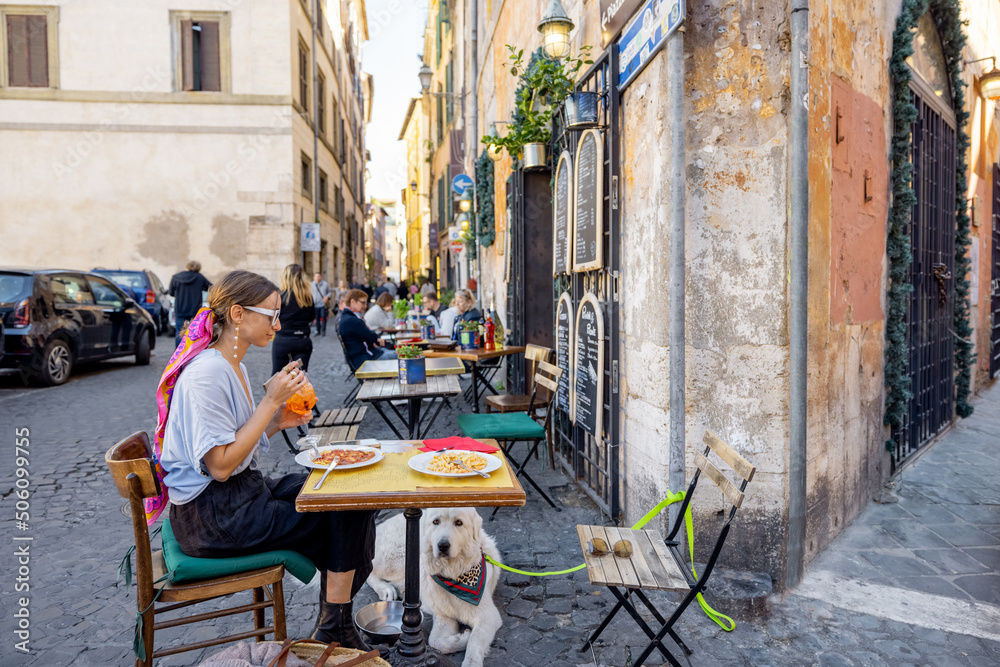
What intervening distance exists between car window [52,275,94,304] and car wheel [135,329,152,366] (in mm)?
1339

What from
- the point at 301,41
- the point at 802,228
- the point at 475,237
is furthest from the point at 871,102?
the point at 301,41

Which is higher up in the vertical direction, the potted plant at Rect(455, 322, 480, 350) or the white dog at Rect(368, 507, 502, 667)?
the potted plant at Rect(455, 322, 480, 350)

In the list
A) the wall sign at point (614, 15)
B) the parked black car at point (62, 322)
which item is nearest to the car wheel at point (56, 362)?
the parked black car at point (62, 322)

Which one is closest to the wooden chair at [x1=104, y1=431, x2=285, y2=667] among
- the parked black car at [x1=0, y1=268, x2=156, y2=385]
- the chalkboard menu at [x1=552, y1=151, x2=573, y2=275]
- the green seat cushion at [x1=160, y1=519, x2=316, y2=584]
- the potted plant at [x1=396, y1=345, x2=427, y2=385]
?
the green seat cushion at [x1=160, y1=519, x2=316, y2=584]

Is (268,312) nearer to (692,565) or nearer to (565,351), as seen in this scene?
(692,565)

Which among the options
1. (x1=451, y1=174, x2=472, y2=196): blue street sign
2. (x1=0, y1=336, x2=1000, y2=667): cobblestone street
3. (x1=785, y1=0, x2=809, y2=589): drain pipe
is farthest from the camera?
(x1=451, y1=174, x2=472, y2=196): blue street sign

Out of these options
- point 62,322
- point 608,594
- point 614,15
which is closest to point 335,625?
point 608,594

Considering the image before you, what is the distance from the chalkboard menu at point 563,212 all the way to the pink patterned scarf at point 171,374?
3282 mm

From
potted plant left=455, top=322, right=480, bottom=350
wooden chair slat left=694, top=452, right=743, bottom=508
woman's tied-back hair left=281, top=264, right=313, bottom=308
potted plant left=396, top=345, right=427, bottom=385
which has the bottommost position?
wooden chair slat left=694, top=452, right=743, bottom=508

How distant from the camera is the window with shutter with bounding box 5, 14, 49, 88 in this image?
18078 mm

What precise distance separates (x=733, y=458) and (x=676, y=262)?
3.92 ft

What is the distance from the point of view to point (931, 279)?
6.17 metres

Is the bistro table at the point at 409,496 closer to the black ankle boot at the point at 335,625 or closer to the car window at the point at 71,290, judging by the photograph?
the black ankle boot at the point at 335,625

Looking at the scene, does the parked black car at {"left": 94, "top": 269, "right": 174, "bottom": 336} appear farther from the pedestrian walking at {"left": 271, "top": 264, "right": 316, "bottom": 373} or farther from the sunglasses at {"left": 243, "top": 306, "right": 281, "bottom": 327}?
the sunglasses at {"left": 243, "top": 306, "right": 281, "bottom": 327}
